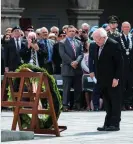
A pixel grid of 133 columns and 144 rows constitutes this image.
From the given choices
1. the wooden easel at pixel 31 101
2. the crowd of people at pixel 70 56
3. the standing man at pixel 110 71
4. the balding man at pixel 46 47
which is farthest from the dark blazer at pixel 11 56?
the wooden easel at pixel 31 101

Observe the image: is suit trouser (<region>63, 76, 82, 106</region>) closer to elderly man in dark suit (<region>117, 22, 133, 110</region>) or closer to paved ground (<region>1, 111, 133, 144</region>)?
elderly man in dark suit (<region>117, 22, 133, 110</region>)

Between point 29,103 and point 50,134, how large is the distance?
65 cm

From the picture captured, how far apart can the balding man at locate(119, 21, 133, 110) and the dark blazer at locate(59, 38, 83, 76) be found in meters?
1.02

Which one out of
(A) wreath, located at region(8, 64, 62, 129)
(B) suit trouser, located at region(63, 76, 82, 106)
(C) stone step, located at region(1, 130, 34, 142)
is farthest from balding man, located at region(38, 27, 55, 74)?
(C) stone step, located at region(1, 130, 34, 142)

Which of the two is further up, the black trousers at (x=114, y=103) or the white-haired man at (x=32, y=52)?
the white-haired man at (x=32, y=52)

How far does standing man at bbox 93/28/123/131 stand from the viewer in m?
14.8

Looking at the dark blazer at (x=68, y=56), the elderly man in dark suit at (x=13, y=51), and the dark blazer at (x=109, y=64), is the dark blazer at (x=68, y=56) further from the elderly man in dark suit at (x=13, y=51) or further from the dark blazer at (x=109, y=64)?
the dark blazer at (x=109, y=64)

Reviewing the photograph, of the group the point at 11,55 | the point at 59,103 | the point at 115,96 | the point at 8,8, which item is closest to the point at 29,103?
the point at 59,103

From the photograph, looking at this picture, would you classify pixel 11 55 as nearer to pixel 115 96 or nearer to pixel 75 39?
pixel 75 39

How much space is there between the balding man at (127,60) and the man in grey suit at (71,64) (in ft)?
3.40

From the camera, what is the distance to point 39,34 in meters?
21.2

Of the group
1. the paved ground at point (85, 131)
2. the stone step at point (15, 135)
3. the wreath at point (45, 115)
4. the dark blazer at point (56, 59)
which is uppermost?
the dark blazer at point (56, 59)

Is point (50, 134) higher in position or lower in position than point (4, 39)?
lower

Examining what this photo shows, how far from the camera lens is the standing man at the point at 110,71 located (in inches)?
583
